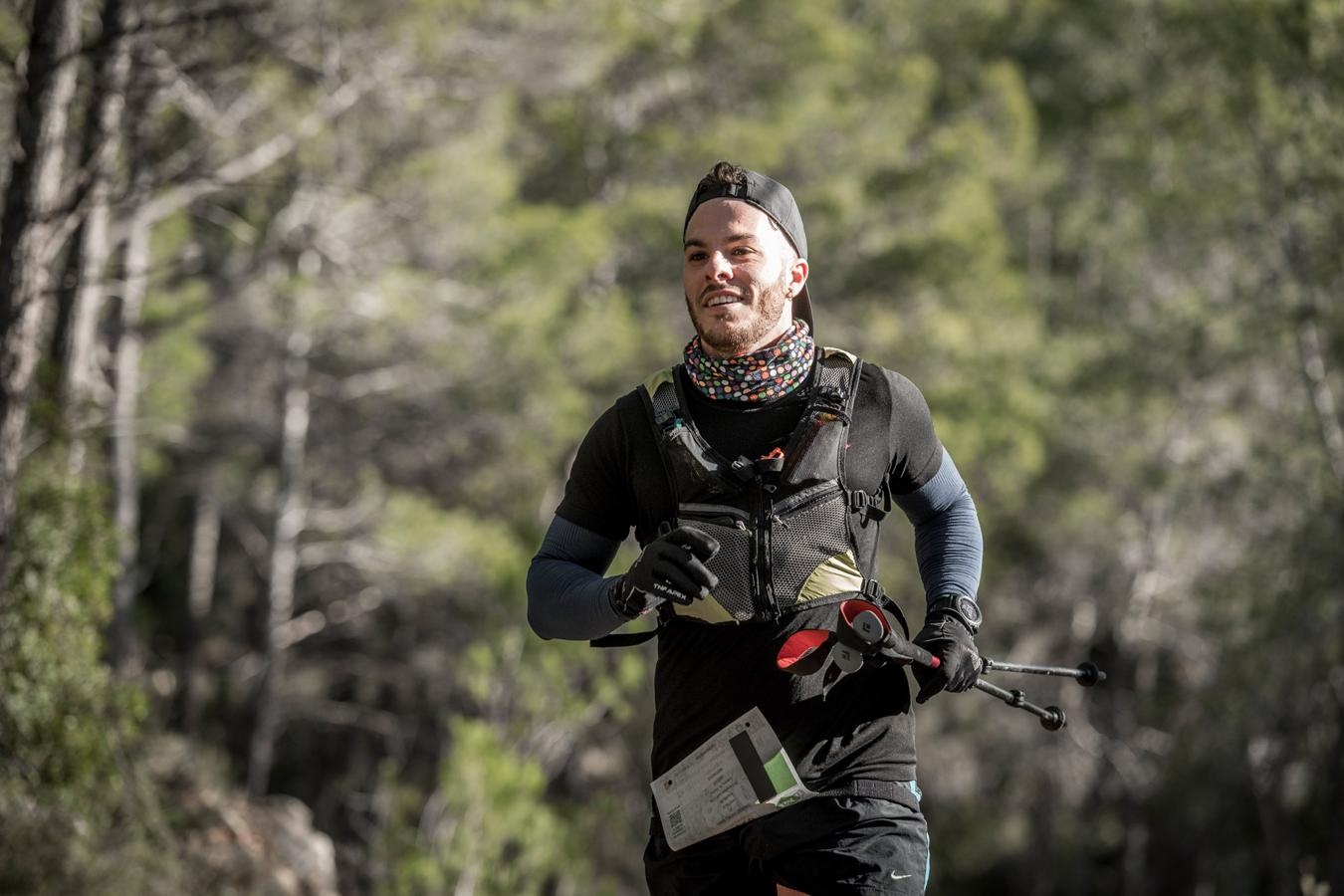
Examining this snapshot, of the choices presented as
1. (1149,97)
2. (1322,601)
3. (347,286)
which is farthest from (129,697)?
(1149,97)

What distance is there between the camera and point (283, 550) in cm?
1789

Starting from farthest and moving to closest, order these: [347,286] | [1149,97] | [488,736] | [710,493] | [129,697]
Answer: [1149,97] → [347,286] → [488,736] → [129,697] → [710,493]

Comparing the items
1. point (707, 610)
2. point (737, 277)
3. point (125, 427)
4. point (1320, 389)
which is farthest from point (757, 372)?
point (1320, 389)

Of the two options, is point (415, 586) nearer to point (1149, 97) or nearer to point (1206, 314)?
point (1206, 314)

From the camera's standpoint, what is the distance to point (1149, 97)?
2042 centimetres

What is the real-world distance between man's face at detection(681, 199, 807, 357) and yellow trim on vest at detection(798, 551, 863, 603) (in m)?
0.43

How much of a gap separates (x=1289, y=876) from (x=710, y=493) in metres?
→ 13.6

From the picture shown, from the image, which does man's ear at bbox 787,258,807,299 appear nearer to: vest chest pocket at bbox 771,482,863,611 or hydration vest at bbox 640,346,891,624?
hydration vest at bbox 640,346,891,624

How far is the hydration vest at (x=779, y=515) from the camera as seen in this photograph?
2.55 meters

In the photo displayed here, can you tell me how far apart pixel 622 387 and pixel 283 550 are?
475 cm

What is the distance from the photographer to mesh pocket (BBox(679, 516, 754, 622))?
2.54 m

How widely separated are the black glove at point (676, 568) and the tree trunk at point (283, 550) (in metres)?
15.1

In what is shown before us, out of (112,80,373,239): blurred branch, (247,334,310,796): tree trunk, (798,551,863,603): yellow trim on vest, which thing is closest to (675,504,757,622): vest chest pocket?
(798,551,863,603): yellow trim on vest

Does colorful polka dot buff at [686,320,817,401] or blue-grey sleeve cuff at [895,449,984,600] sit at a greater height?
colorful polka dot buff at [686,320,817,401]
